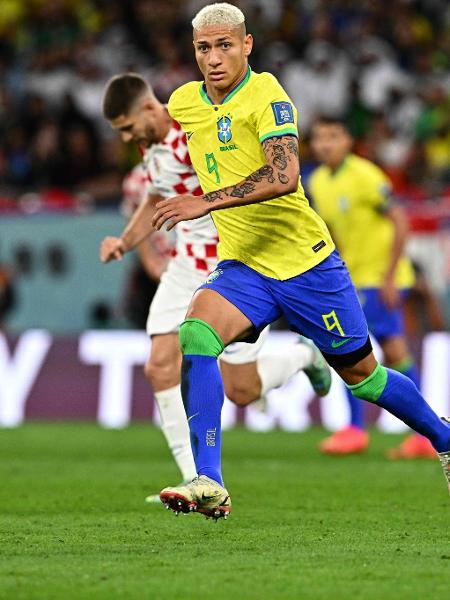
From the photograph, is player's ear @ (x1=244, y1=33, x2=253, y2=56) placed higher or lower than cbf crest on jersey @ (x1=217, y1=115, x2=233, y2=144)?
higher

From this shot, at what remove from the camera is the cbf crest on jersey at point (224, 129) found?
643 cm

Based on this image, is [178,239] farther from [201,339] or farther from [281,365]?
[201,339]

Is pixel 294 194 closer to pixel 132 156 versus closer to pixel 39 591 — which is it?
pixel 39 591

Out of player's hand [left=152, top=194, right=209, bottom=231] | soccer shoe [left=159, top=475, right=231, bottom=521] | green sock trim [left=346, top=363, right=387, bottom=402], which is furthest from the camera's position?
green sock trim [left=346, top=363, right=387, bottom=402]

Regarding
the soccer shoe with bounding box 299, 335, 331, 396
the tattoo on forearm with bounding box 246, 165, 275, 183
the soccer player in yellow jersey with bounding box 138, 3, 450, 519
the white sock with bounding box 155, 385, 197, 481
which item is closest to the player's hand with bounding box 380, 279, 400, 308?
the soccer shoe with bounding box 299, 335, 331, 396

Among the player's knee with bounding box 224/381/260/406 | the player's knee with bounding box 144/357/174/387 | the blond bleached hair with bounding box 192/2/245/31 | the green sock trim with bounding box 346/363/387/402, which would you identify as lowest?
the player's knee with bounding box 224/381/260/406

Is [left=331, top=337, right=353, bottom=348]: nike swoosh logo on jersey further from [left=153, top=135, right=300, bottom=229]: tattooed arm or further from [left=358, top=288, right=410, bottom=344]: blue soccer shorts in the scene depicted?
Answer: [left=358, top=288, right=410, bottom=344]: blue soccer shorts

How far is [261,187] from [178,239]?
2210mm

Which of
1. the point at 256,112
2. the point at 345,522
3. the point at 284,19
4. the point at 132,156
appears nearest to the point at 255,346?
the point at 345,522

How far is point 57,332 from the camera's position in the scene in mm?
14852

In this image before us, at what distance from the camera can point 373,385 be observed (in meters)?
6.75

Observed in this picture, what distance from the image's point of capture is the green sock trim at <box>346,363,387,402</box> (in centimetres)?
674

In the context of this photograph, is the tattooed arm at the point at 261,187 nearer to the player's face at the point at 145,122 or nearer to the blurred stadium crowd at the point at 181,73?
the player's face at the point at 145,122

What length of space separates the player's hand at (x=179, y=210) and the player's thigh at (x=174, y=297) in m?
2.05
